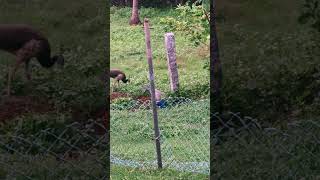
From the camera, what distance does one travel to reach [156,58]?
418cm

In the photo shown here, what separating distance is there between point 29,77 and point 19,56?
0.14 meters

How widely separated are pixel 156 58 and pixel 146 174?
0.71 metres

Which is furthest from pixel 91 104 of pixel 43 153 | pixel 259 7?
pixel 259 7

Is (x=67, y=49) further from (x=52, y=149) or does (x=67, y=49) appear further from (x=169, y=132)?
(x=169, y=132)

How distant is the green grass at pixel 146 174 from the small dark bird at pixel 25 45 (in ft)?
2.34

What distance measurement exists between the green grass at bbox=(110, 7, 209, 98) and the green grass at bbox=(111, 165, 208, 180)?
49 centimetres

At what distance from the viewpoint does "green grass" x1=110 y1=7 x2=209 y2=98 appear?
4.07 m

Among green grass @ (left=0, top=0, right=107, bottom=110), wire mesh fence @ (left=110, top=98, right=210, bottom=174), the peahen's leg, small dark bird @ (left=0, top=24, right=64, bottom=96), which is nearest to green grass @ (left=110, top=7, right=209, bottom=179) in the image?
wire mesh fence @ (left=110, top=98, right=210, bottom=174)

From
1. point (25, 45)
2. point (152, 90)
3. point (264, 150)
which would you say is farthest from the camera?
point (152, 90)

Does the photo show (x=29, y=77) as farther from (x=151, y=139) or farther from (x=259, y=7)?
(x=259, y=7)

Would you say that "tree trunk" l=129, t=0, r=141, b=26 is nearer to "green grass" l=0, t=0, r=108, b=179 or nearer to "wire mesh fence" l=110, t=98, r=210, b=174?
"green grass" l=0, t=0, r=108, b=179

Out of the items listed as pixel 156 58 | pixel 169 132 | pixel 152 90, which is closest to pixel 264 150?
pixel 169 132

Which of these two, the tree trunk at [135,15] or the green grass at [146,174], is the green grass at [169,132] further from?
the tree trunk at [135,15]

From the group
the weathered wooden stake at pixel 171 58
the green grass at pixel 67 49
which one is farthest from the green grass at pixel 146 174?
the weathered wooden stake at pixel 171 58
